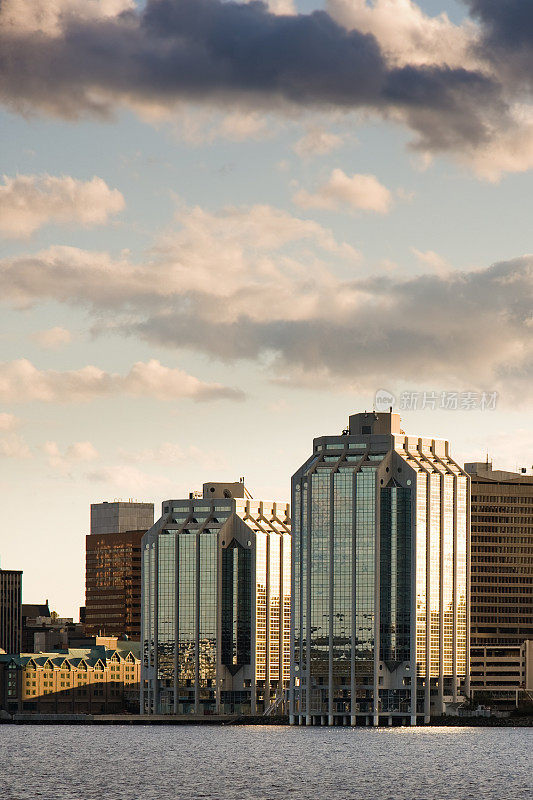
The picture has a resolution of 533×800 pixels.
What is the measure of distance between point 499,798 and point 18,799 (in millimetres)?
51912

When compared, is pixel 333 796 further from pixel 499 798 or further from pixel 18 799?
pixel 18 799

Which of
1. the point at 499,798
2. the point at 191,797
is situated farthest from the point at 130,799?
the point at 499,798

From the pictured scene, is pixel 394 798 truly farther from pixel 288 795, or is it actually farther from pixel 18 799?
pixel 18 799

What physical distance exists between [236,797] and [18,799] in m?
24.1

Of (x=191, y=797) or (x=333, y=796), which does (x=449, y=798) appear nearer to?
(x=333, y=796)

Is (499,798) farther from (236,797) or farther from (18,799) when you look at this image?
(18,799)

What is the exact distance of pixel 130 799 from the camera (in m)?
191

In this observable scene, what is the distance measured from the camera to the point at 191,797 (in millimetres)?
196000

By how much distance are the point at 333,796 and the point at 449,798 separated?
13.0 metres

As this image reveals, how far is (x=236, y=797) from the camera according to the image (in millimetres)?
196375

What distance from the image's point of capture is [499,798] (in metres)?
195

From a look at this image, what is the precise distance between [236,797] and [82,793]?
16985 mm

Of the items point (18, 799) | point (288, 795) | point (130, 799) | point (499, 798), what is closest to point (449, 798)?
point (499, 798)

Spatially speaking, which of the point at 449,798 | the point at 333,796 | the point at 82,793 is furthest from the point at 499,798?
the point at 82,793
